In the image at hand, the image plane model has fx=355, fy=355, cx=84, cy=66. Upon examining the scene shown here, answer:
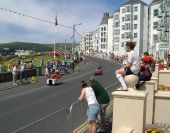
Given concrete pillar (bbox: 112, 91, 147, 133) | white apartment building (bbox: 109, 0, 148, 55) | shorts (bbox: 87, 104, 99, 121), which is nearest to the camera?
concrete pillar (bbox: 112, 91, 147, 133)

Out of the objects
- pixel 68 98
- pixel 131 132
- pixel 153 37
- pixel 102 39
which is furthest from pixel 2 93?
pixel 102 39

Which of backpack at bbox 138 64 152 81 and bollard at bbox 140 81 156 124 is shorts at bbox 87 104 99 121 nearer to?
backpack at bbox 138 64 152 81

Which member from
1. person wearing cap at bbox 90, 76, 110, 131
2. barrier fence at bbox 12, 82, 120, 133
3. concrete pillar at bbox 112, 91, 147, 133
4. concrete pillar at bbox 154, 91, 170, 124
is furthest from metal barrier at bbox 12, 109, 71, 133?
concrete pillar at bbox 154, 91, 170, 124

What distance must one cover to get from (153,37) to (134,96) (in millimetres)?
87434

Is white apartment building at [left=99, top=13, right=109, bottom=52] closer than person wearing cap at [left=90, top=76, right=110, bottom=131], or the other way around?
person wearing cap at [left=90, top=76, right=110, bottom=131]

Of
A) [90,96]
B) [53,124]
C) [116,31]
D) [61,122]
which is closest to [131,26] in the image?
[116,31]

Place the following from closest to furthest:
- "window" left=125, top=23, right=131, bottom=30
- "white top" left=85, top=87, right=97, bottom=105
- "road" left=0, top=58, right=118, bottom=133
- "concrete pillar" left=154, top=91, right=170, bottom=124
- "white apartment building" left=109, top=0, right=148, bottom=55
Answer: "white top" left=85, top=87, right=97, bottom=105
"concrete pillar" left=154, top=91, right=170, bottom=124
"road" left=0, top=58, right=118, bottom=133
"white apartment building" left=109, top=0, right=148, bottom=55
"window" left=125, top=23, right=131, bottom=30

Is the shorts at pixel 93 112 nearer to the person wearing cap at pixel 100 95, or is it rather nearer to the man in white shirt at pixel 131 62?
the person wearing cap at pixel 100 95

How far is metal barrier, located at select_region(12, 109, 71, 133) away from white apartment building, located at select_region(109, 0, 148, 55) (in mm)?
91199

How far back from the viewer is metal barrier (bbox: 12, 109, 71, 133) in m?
7.32

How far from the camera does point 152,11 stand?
9612 centimetres

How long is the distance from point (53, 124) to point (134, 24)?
9934 centimetres

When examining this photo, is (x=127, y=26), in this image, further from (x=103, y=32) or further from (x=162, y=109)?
(x=162, y=109)

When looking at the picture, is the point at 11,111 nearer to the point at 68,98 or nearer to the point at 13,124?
the point at 13,124
